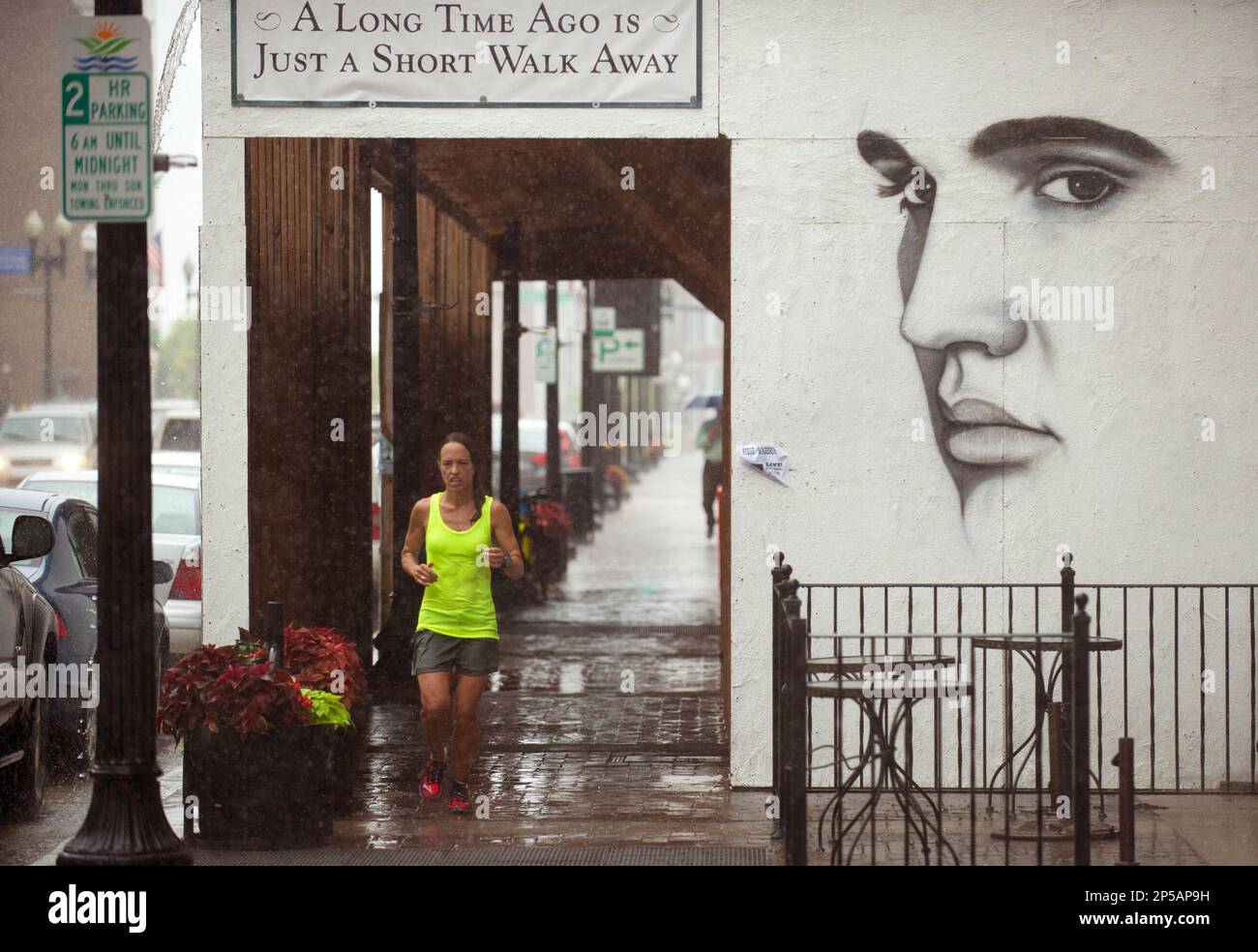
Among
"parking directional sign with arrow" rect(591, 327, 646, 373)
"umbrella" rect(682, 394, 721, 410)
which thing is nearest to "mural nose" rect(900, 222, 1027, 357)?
"umbrella" rect(682, 394, 721, 410)

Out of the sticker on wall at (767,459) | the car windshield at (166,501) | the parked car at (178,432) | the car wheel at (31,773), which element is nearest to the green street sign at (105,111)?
the car wheel at (31,773)

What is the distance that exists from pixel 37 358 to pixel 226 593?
50945mm

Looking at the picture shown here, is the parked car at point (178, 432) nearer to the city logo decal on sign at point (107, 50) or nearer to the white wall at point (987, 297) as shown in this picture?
the white wall at point (987, 297)

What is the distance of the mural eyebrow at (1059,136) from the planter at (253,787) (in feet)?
15.8

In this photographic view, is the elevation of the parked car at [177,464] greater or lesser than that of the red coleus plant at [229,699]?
greater

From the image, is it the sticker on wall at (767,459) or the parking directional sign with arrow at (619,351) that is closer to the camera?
the sticker on wall at (767,459)

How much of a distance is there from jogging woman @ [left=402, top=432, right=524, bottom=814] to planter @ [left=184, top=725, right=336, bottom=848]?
1048 millimetres

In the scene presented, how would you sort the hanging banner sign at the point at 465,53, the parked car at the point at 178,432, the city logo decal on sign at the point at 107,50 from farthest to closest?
the parked car at the point at 178,432
the hanging banner sign at the point at 465,53
the city logo decal on sign at the point at 107,50

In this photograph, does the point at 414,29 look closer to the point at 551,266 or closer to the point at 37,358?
the point at 551,266

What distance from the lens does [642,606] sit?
20.0 m

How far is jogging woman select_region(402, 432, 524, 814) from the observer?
9.00m

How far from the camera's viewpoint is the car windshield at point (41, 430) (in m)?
30.5

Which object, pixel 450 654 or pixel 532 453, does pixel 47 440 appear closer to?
pixel 532 453
